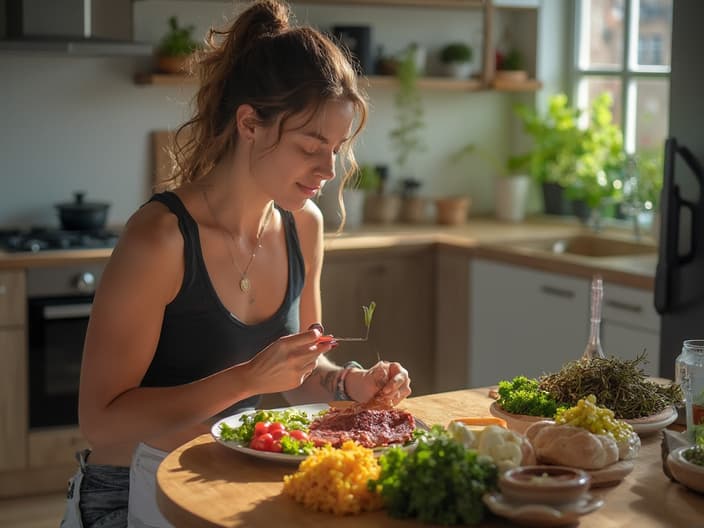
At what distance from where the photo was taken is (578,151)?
5078mm

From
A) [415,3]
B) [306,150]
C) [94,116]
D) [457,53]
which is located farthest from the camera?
[457,53]

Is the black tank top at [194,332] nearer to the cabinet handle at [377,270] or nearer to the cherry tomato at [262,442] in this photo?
the cherry tomato at [262,442]

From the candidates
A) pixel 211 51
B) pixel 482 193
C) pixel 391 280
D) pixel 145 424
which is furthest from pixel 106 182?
pixel 145 424

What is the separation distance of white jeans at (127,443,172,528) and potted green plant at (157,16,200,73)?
9.40ft

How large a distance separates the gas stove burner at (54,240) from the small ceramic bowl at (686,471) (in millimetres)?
2897

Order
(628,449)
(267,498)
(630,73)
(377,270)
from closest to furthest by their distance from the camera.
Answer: (267,498) < (628,449) < (377,270) < (630,73)

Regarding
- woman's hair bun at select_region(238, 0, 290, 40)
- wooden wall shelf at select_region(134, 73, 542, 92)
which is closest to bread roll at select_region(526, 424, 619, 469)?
woman's hair bun at select_region(238, 0, 290, 40)

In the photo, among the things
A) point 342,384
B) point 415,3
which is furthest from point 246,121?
point 415,3

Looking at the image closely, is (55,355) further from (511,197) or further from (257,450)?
(257,450)

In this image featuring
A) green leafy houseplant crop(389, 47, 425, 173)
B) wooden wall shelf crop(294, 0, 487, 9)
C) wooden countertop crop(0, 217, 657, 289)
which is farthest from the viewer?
green leafy houseplant crop(389, 47, 425, 173)

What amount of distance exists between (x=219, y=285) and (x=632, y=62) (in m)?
3.31

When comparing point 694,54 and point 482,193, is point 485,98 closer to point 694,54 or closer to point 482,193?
point 482,193

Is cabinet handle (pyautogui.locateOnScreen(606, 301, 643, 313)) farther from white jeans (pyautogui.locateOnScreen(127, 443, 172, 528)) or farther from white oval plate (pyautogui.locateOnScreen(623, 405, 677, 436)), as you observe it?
white jeans (pyautogui.locateOnScreen(127, 443, 172, 528))

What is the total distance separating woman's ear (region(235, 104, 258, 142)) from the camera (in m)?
2.18
